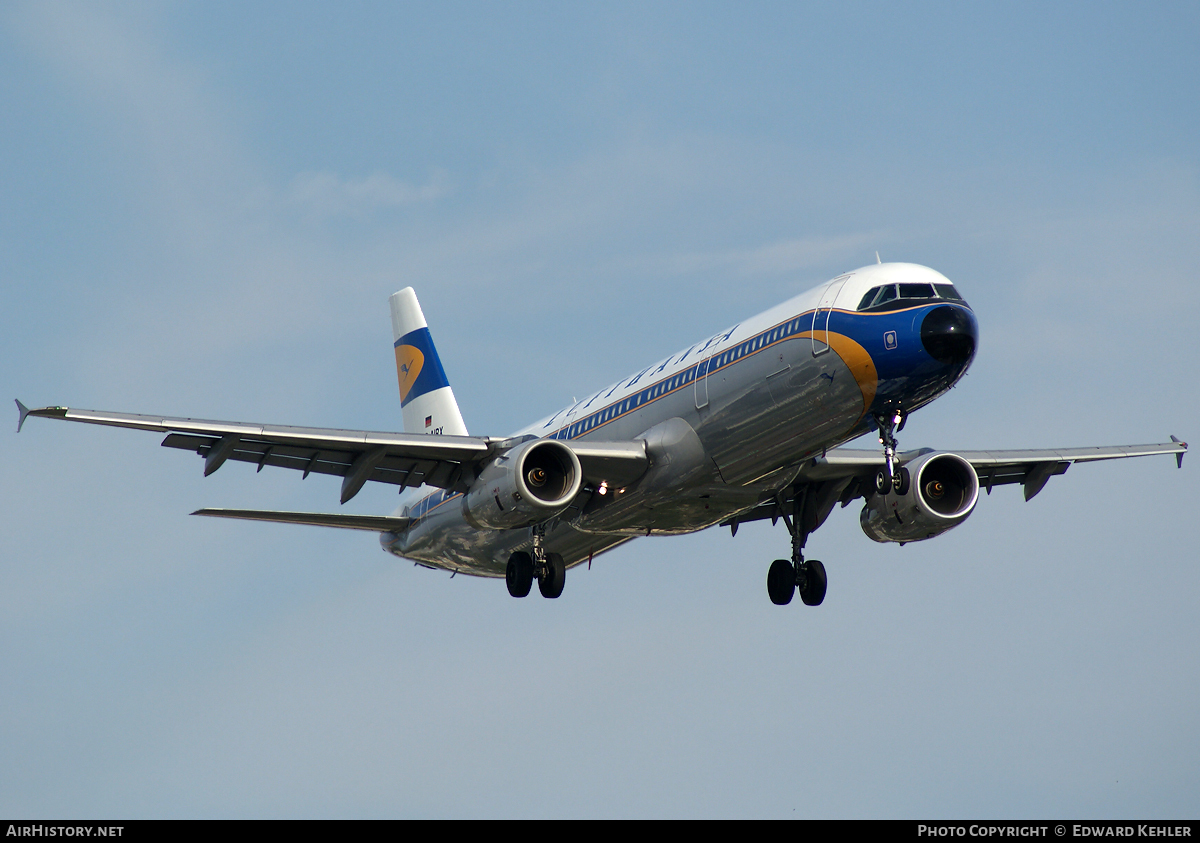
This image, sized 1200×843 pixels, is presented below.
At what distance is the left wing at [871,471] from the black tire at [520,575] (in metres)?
5.72

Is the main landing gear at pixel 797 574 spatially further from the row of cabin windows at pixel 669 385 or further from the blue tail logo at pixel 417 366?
the blue tail logo at pixel 417 366

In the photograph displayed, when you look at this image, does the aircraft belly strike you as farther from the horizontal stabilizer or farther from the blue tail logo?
the blue tail logo

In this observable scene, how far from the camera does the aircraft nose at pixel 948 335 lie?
1121 inches

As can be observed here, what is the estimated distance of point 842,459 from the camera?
119 ft

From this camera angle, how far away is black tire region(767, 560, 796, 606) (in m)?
37.8

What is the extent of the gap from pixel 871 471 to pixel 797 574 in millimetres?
3468

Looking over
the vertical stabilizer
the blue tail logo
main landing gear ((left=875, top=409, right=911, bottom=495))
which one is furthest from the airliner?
the blue tail logo

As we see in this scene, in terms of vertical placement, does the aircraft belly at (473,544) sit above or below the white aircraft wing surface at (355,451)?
below

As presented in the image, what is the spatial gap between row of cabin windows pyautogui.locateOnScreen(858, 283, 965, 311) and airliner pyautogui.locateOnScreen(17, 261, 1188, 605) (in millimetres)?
40

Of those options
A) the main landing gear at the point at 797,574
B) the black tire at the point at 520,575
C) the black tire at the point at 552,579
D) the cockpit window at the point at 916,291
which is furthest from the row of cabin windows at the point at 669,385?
the main landing gear at the point at 797,574

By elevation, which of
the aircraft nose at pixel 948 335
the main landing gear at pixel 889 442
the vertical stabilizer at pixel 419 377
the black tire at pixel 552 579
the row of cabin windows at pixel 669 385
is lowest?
the black tire at pixel 552 579

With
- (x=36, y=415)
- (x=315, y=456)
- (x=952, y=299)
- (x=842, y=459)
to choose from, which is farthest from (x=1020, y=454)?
(x=36, y=415)

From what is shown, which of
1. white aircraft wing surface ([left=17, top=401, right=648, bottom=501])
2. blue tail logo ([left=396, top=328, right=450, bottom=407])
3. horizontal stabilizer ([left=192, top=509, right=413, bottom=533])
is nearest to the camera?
white aircraft wing surface ([left=17, top=401, right=648, bottom=501])
